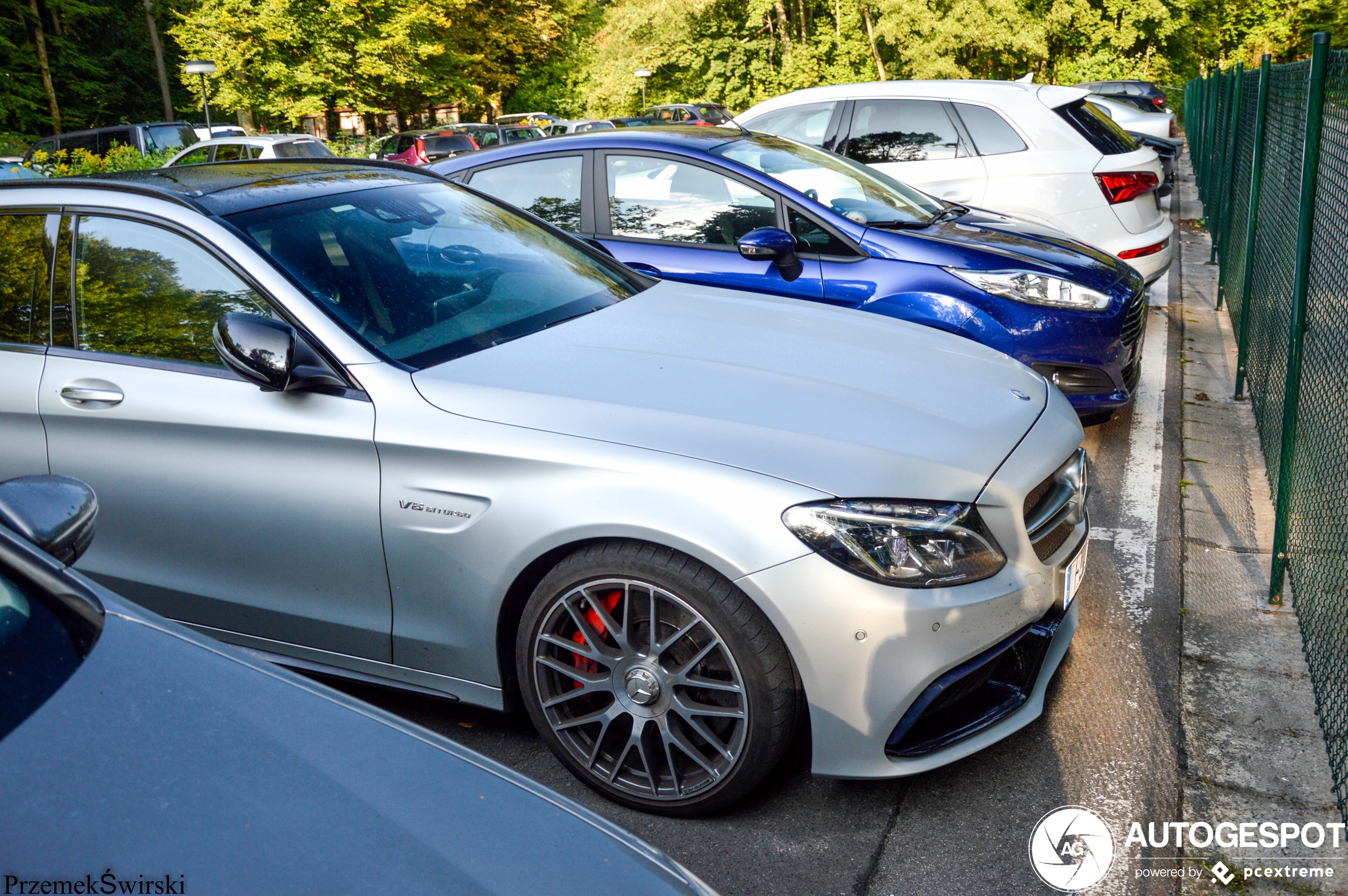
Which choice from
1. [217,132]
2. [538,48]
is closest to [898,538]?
[217,132]

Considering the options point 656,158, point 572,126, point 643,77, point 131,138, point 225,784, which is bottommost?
point 572,126

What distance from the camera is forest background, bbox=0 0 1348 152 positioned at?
31.8m

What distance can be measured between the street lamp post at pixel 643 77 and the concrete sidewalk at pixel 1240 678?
1456 inches

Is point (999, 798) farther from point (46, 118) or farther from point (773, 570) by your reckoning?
point (46, 118)

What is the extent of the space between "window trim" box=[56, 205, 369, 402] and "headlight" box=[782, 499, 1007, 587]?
4.16ft

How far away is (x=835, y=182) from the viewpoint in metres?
5.78

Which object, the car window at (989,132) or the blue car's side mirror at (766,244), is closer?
the blue car's side mirror at (766,244)

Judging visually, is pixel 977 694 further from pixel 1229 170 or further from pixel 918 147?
pixel 1229 170

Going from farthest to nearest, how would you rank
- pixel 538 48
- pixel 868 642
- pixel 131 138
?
1. pixel 538 48
2. pixel 131 138
3. pixel 868 642

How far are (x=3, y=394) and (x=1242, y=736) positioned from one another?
382 cm

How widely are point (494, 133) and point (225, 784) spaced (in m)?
30.4

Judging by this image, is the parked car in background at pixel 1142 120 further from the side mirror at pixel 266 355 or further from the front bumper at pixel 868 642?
the side mirror at pixel 266 355

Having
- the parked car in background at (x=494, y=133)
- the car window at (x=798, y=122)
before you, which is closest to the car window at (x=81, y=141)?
the parked car in background at (x=494, y=133)

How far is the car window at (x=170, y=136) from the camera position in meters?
21.9
